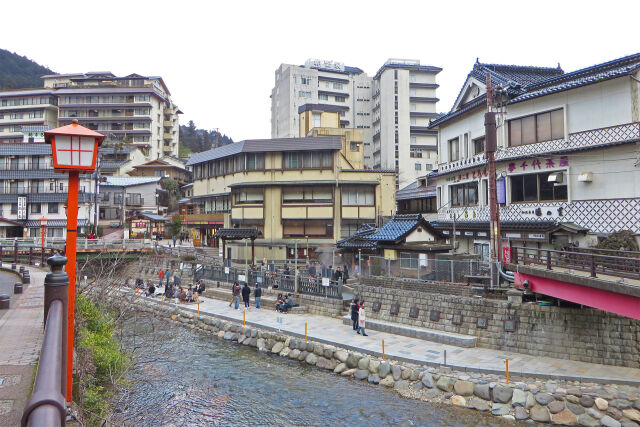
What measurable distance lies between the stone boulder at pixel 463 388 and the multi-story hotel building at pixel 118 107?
78.4 meters

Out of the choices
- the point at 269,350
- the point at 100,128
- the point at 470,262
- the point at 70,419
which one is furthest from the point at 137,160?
the point at 70,419

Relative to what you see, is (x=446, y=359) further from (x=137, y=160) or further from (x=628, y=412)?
(x=137, y=160)

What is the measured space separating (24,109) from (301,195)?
233 ft

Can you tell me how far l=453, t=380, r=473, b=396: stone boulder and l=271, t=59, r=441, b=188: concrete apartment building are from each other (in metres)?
54.8

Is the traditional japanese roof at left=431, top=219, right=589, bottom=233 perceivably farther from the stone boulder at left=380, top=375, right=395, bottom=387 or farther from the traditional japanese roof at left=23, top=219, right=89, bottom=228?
the traditional japanese roof at left=23, top=219, right=89, bottom=228

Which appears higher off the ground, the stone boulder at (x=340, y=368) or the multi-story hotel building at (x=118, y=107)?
the multi-story hotel building at (x=118, y=107)

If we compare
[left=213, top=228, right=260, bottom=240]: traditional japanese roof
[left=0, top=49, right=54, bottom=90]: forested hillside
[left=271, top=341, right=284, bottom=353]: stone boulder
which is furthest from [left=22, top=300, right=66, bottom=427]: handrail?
[left=0, top=49, right=54, bottom=90]: forested hillside

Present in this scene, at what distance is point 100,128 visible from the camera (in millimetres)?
82688

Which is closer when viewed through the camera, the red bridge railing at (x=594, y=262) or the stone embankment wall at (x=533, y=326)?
the red bridge railing at (x=594, y=262)

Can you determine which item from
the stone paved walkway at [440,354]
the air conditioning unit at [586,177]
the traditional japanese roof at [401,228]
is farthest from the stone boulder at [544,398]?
the air conditioning unit at [586,177]

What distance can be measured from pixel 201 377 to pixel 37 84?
428 feet

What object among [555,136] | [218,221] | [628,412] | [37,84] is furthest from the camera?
[37,84]

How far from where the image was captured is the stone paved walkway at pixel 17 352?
6344mm

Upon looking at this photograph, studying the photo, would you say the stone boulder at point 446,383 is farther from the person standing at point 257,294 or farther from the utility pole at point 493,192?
the person standing at point 257,294
